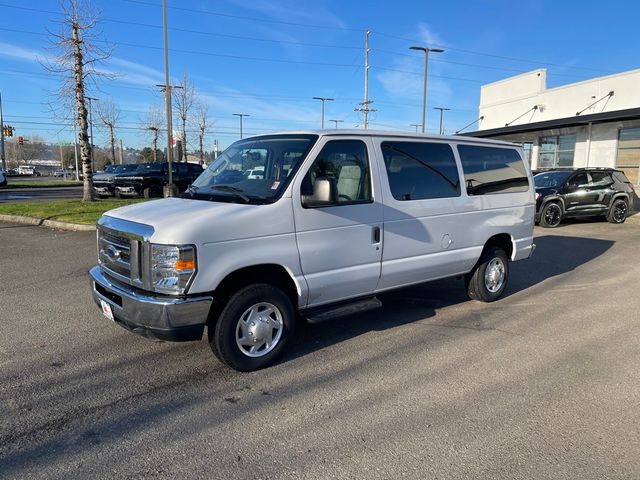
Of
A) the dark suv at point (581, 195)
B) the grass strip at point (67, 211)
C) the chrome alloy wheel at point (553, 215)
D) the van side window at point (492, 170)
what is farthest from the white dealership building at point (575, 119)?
the grass strip at point (67, 211)

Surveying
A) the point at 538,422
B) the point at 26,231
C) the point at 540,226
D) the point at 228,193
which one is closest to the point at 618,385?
the point at 538,422

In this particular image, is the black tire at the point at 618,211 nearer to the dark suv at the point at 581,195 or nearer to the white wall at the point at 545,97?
the dark suv at the point at 581,195

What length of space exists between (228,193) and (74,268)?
15.3 ft

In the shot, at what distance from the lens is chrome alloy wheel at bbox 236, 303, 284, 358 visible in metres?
4.01

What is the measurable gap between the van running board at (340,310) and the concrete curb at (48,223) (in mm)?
8781

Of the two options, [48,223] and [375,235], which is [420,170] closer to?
[375,235]

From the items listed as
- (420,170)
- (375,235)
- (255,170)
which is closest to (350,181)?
(375,235)

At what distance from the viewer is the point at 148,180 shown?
2009 centimetres

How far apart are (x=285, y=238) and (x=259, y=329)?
0.80 m

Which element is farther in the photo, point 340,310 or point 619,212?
point 619,212

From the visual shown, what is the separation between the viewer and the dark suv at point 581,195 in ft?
46.0

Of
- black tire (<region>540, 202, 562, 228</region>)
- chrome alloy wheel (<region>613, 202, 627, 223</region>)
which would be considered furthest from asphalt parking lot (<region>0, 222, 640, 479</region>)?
chrome alloy wheel (<region>613, 202, 627, 223</region>)

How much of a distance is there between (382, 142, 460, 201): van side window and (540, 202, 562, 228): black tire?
31.9 feet

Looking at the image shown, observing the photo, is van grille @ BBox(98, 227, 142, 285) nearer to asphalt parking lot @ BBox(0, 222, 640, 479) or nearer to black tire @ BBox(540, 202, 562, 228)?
asphalt parking lot @ BBox(0, 222, 640, 479)
